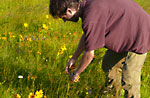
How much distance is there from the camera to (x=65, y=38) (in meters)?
3.08

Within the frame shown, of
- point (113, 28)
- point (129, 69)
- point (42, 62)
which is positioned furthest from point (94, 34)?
point (42, 62)

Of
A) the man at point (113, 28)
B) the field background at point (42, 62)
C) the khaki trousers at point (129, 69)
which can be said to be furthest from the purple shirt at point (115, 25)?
the field background at point (42, 62)

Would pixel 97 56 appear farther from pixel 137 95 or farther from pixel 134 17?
pixel 134 17

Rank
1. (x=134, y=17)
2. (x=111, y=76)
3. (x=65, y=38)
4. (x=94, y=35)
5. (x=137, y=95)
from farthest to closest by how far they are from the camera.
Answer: (x=65, y=38) < (x=111, y=76) < (x=137, y=95) < (x=134, y=17) < (x=94, y=35)

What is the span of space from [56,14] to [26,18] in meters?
2.22

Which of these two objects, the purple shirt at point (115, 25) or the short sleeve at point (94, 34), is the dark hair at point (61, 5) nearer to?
the purple shirt at point (115, 25)

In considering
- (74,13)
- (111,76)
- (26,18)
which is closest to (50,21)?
(26,18)

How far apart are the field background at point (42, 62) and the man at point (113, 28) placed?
332mm

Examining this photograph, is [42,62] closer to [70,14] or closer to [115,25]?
[70,14]

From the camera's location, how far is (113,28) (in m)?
1.55

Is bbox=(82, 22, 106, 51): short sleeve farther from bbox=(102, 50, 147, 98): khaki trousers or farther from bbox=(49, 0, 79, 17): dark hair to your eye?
bbox=(102, 50, 147, 98): khaki trousers

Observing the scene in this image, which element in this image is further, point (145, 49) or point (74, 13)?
point (145, 49)

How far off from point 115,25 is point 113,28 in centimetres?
3

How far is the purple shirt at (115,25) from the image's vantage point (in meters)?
1.37
